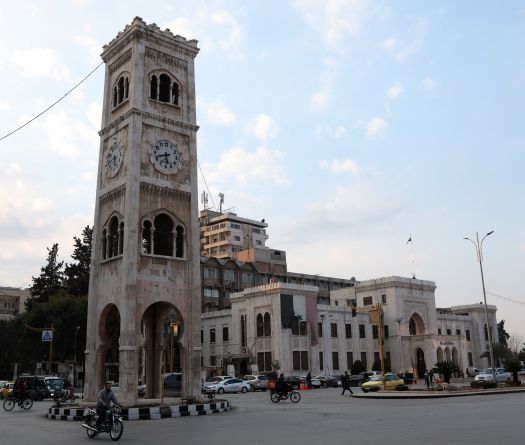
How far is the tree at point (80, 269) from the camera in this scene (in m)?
68.9

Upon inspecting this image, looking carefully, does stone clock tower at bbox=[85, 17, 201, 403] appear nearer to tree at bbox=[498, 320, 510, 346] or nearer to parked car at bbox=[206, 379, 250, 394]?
parked car at bbox=[206, 379, 250, 394]

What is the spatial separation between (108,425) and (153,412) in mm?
7182

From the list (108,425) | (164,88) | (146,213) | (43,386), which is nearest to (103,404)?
(108,425)

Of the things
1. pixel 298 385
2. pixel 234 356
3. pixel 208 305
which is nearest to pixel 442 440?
pixel 298 385

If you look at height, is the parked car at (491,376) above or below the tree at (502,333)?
below

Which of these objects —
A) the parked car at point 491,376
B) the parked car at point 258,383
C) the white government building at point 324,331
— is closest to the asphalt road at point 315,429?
the parked car at point 258,383

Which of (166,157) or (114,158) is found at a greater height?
(114,158)

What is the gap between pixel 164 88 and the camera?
30.4 meters

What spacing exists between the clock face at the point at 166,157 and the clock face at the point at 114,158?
168 cm

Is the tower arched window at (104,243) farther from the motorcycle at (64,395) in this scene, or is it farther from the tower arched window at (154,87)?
the motorcycle at (64,395)

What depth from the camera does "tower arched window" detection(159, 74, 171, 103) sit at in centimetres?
3014

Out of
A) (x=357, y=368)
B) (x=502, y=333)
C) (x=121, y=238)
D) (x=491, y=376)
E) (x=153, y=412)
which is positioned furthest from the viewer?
(x=502, y=333)

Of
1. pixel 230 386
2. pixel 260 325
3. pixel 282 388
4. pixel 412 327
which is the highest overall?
pixel 260 325

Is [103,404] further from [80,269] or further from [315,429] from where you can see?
[80,269]
